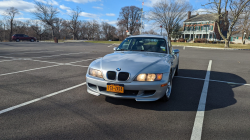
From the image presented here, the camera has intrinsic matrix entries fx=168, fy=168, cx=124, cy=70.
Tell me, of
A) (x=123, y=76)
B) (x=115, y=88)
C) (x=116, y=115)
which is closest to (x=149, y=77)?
(x=123, y=76)

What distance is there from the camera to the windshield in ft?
15.2

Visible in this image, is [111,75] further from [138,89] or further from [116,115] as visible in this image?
[116,115]

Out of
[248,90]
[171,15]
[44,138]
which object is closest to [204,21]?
[171,15]

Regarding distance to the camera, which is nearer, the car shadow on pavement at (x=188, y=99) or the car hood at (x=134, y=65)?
the car hood at (x=134, y=65)

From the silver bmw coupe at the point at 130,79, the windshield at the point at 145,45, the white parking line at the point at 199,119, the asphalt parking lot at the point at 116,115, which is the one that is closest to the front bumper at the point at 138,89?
the silver bmw coupe at the point at 130,79

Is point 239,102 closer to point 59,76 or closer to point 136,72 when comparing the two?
point 136,72

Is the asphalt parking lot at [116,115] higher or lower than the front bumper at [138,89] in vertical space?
lower

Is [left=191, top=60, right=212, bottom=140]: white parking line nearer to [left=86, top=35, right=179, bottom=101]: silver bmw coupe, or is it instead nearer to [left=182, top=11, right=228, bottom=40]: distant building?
[left=86, top=35, right=179, bottom=101]: silver bmw coupe

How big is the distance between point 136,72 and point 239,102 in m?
2.55

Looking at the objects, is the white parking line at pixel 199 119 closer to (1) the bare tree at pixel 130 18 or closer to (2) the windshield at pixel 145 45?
(2) the windshield at pixel 145 45

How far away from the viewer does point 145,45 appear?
478cm

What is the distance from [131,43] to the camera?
4.96 metres

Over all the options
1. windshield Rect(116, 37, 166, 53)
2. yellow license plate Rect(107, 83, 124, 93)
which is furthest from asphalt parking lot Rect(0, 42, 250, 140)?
windshield Rect(116, 37, 166, 53)

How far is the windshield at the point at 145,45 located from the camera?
183 inches
